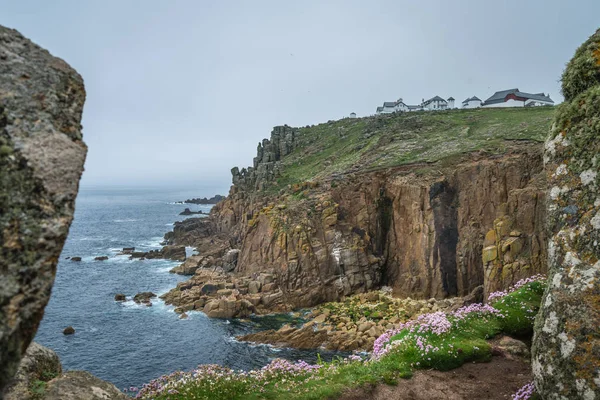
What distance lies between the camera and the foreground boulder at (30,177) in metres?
4.01

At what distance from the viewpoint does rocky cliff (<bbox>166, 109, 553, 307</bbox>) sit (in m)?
37.2

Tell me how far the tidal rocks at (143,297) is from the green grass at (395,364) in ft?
137

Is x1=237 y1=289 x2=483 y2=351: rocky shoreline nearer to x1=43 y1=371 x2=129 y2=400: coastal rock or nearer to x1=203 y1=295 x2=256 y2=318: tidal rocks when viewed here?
x1=203 y1=295 x2=256 y2=318: tidal rocks

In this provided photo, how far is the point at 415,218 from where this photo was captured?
4831cm

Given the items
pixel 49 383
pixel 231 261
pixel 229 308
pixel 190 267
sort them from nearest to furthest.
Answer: pixel 49 383 → pixel 229 308 → pixel 231 261 → pixel 190 267

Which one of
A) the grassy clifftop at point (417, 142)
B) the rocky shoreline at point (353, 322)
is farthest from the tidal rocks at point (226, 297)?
the grassy clifftop at point (417, 142)

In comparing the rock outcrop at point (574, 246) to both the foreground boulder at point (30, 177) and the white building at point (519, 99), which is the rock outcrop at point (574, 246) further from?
the white building at point (519, 99)

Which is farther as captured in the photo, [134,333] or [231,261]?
[231,261]

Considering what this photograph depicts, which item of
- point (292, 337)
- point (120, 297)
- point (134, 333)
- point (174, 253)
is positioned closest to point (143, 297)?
point (120, 297)

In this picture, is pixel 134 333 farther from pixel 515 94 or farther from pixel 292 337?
pixel 515 94

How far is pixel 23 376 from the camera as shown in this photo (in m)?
9.32

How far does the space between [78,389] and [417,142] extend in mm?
59913

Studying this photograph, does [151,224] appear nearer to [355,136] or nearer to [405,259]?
[355,136]

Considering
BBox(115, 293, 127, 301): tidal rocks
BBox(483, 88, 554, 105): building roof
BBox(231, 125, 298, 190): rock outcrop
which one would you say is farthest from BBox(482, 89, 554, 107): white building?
BBox(115, 293, 127, 301): tidal rocks
